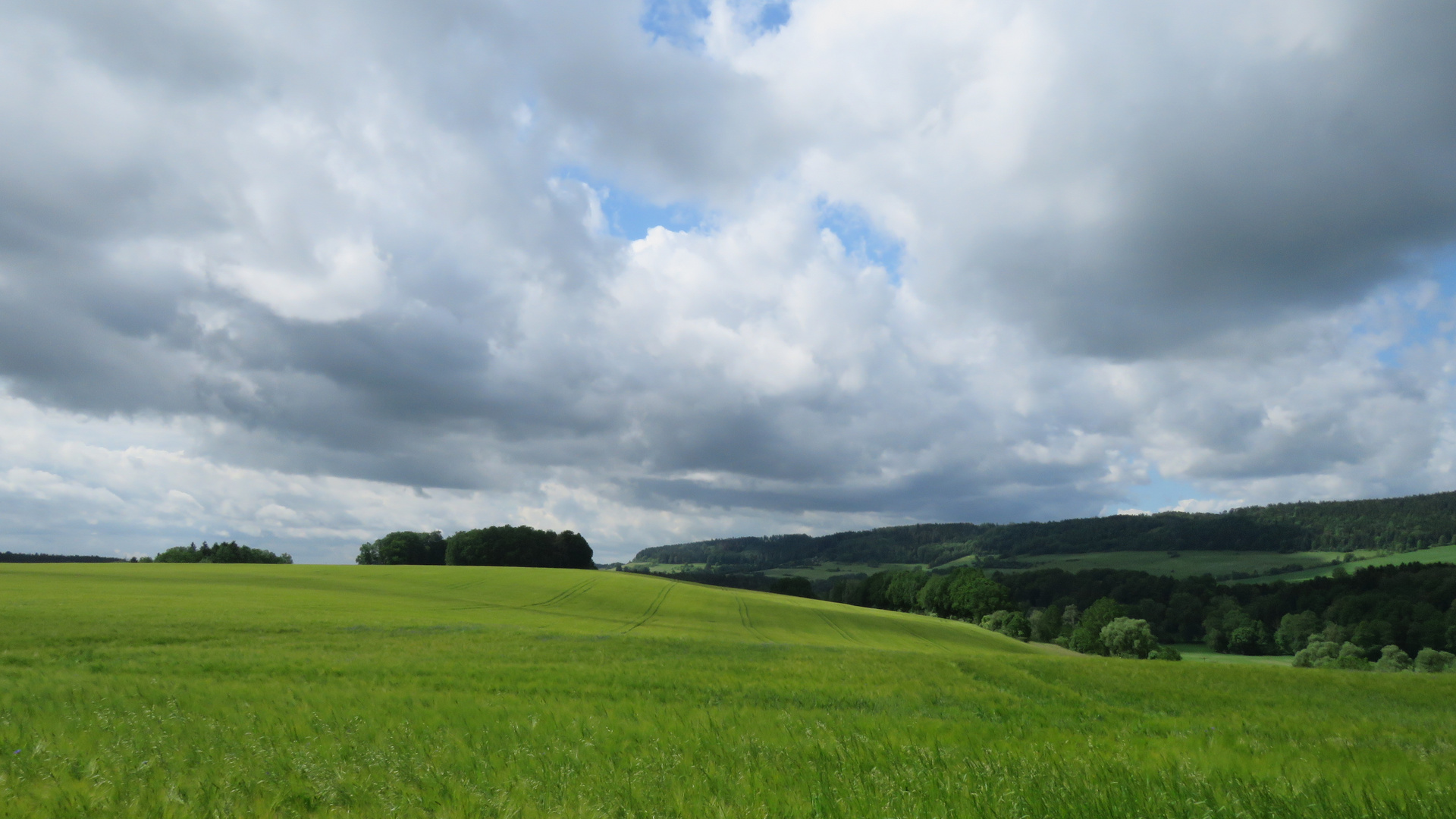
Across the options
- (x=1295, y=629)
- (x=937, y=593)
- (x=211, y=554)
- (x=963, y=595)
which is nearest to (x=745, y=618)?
(x=963, y=595)

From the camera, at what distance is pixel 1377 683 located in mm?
21625

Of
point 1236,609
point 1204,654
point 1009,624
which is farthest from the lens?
point 1236,609

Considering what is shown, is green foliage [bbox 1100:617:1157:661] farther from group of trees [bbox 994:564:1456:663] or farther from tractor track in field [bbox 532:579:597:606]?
tractor track in field [bbox 532:579:597:606]

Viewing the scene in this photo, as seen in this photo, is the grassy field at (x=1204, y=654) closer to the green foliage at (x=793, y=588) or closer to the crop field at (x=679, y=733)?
the green foliage at (x=793, y=588)

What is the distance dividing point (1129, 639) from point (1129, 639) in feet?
0.30

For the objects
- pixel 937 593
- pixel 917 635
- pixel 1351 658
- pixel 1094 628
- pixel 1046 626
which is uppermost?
pixel 917 635

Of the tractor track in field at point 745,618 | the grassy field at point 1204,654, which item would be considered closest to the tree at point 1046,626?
the grassy field at point 1204,654

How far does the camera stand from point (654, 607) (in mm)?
70500

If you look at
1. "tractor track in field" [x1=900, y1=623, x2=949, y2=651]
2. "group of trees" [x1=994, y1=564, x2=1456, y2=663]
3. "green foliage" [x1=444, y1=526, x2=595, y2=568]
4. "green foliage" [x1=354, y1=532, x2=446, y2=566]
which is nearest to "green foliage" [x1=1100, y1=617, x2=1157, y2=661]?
"group of trees" [x1=994, y1=564, x2=1456, y2=663]

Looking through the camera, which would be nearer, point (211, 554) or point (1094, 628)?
point (1094, 628)

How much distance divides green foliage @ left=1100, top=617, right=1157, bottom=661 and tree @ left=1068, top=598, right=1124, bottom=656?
651 centimetres

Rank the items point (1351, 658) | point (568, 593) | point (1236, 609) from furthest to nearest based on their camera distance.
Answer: point (1236, 609), point (568, 593), point (1351, 658)

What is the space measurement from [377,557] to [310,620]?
124674mm

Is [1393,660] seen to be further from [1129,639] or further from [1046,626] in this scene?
[1046,626]
